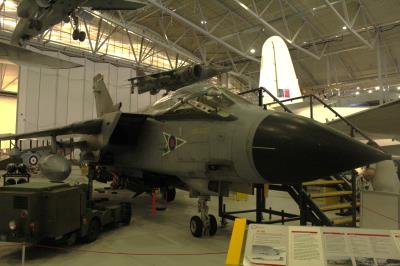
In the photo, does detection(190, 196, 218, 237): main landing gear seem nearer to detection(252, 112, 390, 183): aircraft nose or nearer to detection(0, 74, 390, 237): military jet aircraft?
detection(0, 74, 390, 237): military jet aircraft

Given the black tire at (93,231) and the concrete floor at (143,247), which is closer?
the concrete floor at (143,247)

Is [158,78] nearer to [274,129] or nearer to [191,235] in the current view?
[191,235]

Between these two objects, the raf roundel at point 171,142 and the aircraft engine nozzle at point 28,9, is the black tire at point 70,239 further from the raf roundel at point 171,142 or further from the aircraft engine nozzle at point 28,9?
the aircraft engine nozzle at point 28,9

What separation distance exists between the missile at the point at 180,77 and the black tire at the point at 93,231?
1059cm

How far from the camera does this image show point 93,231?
5.20 m

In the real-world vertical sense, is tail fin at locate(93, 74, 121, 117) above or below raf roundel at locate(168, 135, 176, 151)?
above

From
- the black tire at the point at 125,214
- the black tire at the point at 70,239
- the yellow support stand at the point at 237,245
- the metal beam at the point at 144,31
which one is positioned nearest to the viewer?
the yellow support stand at the point at 237,245

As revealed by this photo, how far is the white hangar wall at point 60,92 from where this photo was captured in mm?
22562

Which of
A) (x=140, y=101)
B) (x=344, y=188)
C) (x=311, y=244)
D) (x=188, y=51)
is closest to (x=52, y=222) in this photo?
(x=311, y=244)

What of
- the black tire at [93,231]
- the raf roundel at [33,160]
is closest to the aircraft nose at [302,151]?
the black tire at [93,231]

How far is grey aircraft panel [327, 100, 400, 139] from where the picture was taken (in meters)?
6.56

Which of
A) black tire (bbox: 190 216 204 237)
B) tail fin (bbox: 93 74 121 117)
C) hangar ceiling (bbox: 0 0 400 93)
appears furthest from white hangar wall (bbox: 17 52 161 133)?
black tire (bbox: 190 216 204 237)

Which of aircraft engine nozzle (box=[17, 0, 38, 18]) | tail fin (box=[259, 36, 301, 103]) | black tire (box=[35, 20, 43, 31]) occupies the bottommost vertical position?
tail fin (box=[259, 36, 301, 103])

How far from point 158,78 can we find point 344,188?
12.5m
